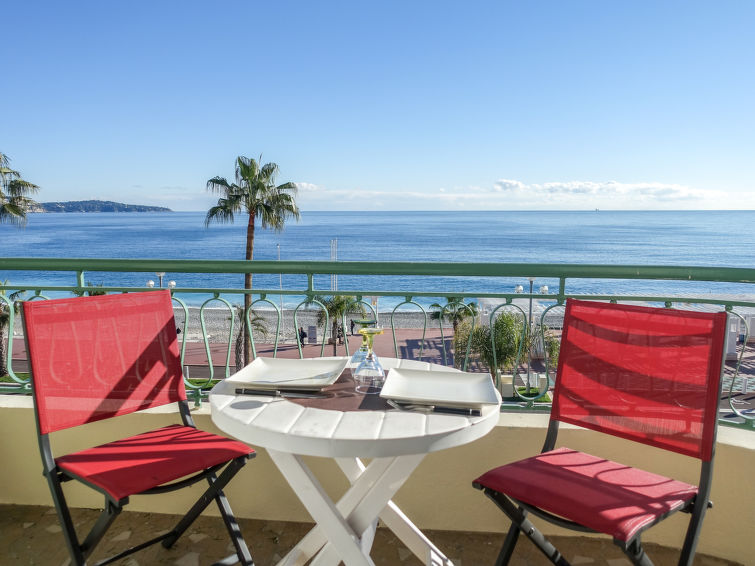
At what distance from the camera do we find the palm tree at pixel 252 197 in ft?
71.2

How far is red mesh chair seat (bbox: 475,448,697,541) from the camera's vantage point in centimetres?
136

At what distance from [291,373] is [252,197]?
834 inches

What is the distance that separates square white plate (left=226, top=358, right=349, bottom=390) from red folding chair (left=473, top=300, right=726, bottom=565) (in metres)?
0.57

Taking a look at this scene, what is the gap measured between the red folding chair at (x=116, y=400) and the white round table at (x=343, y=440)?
0.38m

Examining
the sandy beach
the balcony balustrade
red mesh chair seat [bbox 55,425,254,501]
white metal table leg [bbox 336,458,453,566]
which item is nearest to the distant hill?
the sandy beach

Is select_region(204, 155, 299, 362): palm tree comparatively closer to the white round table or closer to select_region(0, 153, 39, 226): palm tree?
select_region(0, 153, 39, 226): palm tree

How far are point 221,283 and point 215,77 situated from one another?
27.6m

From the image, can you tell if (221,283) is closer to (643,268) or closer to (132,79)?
(132,79)

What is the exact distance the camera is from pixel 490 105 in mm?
58906

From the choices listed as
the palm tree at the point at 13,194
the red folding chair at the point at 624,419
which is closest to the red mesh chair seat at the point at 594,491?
the red folding chair at the point at 624,419

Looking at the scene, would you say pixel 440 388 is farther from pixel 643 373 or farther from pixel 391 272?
pixel 391 272

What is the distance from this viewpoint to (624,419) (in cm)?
178

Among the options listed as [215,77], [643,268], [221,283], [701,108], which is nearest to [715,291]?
[701,108]

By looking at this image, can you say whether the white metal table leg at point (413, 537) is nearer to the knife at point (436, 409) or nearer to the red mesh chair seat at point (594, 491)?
the red mesh chair seat at point (594, 491)
